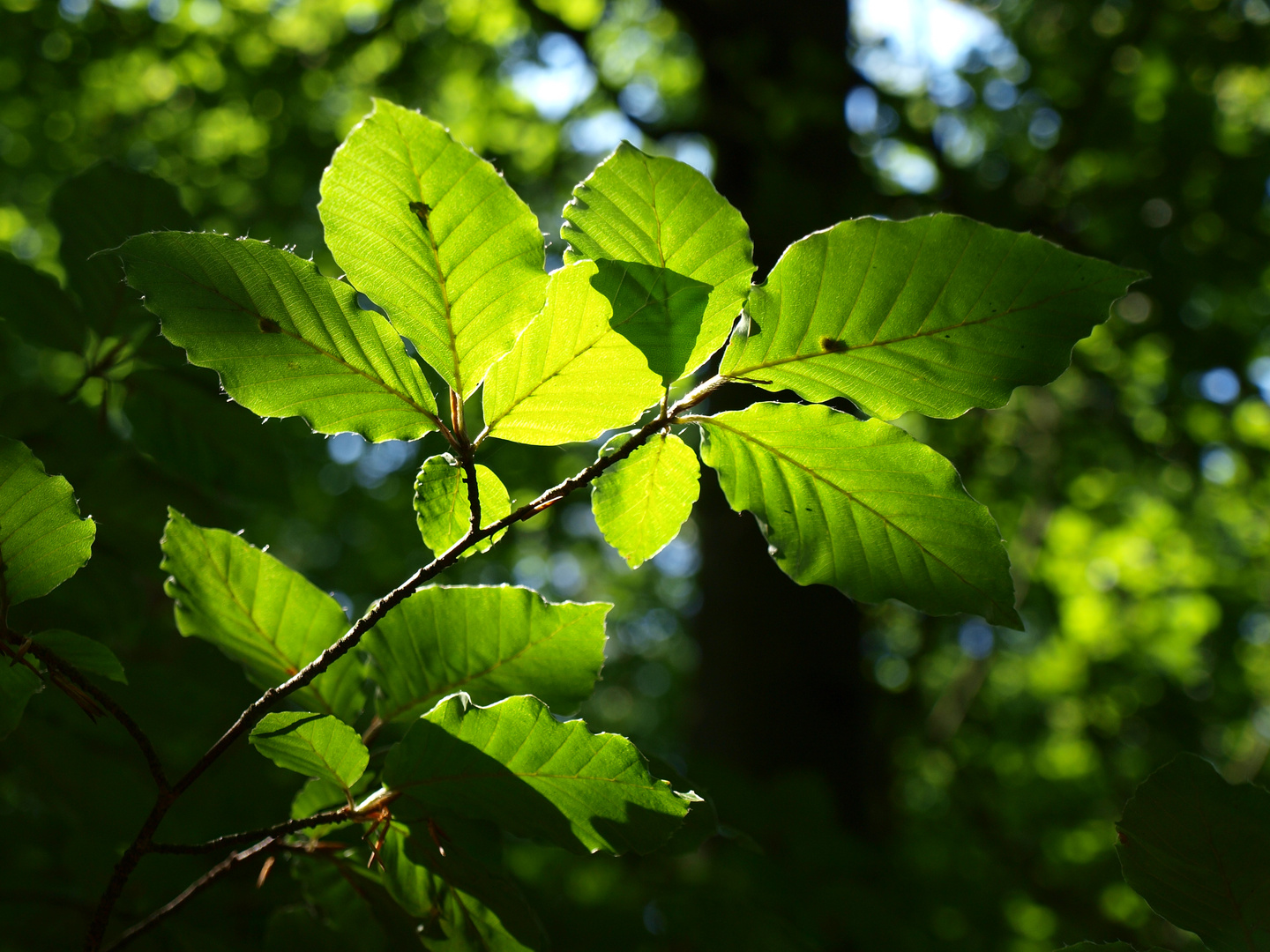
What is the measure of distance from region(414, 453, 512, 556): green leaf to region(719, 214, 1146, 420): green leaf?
21cm

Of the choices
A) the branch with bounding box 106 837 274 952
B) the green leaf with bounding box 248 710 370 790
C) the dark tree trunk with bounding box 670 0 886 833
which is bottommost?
the dark tree trunk with bounding box 670 0 886 833

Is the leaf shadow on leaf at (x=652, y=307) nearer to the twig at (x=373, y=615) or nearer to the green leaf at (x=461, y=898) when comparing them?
the twig at (x=373, y=615)

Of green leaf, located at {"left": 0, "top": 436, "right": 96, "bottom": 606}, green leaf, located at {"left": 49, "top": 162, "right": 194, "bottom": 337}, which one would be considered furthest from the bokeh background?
green leaf, located at {"left": 0, "top": 436, "right": 96, "bottom": 606}

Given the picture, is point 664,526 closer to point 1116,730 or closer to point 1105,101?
point 1105,101

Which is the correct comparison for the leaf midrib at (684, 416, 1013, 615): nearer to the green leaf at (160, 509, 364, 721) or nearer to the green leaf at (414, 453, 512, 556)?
the green leaf at (414, 453, 512, 556)

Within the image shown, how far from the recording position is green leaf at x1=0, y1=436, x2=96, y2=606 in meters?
0.60

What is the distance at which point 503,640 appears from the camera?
30.9 inches

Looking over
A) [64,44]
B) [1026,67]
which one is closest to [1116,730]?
[1026,67]

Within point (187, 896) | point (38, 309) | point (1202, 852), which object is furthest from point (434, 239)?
point (38, 309)

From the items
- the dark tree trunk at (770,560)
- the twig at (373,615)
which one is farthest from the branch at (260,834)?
the dark tree trunk at (770,560)

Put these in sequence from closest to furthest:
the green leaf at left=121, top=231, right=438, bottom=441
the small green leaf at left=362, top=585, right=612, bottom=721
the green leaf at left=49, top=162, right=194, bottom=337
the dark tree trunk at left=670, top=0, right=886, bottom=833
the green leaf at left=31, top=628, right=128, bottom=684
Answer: the green leaf at left=121, top=231, right=438, bottom=441 < the green leaf at left=31, top=628, right=128, bottom=684 < the small green leaf at left=362, top=585, right=612, bottom=721 < the green leaf at left=49, top=162, right=194, bottom=337 < the dark tree trunk at left=670, top=0, right=886, bottom=833

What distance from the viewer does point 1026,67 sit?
4.93m

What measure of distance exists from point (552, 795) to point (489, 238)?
420mm

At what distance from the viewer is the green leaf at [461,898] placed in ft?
2.41
